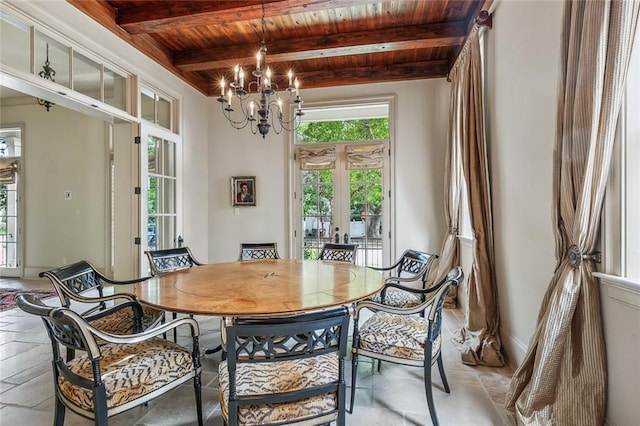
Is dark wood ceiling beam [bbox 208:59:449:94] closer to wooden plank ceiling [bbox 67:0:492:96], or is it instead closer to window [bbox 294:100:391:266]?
wooden plank ceiling [bbox 67:0:492:96]

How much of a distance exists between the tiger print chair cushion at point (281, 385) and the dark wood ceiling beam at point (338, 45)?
134 inches

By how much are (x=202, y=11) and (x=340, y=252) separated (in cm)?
280

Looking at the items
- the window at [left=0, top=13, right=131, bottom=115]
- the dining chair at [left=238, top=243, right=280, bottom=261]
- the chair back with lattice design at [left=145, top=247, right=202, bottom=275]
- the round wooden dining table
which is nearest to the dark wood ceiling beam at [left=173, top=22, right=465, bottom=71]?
the window at [left=0, top=13, right=131, bottom=115]

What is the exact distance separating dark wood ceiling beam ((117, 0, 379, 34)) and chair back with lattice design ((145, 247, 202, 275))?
2.28 meters

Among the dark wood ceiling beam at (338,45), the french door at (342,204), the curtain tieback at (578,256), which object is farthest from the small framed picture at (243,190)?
the curtain tieback at (578,256)

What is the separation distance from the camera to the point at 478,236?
2805 mm

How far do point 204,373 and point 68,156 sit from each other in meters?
5.15

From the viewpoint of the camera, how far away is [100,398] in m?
1.32

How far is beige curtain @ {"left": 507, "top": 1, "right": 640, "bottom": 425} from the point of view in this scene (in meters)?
1.43

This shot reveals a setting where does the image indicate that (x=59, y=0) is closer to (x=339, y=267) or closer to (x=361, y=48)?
(x=361, y=48)

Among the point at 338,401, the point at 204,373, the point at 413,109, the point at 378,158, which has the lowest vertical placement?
the point at 204,373

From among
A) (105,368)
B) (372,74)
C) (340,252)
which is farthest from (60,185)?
(372,74)

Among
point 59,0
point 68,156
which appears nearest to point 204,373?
point 59,0

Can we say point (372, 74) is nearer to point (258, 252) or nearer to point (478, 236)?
point (478, 236)
